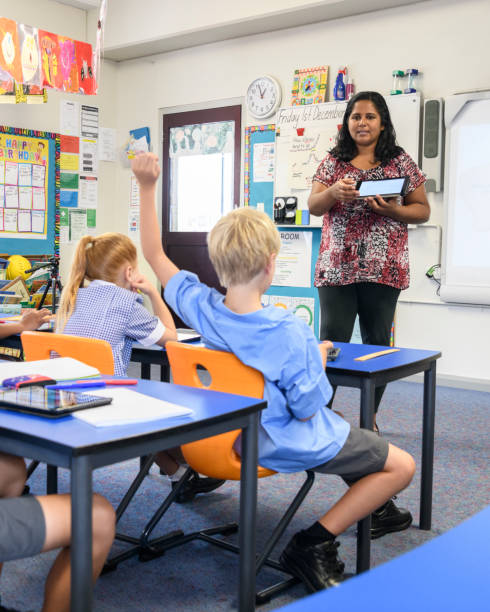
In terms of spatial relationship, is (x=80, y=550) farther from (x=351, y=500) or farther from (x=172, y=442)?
(x=351, y=500)

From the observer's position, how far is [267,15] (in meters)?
4.97

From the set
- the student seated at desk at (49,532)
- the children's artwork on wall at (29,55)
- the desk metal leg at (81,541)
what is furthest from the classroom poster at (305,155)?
the desk metal leg at (81,541)

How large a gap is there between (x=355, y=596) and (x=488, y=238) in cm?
418

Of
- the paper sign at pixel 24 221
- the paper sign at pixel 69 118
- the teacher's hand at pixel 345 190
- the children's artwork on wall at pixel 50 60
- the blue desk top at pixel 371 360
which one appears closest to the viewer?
the blue desk top at pixel 371 360

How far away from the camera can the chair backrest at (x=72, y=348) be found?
175cm

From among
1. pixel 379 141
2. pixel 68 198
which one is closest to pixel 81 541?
pixel 379 141

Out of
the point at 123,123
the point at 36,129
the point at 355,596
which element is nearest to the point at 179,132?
the point at 123,123

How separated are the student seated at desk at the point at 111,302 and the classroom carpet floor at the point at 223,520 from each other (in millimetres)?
554

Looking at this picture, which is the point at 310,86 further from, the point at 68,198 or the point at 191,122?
the point at 68,198

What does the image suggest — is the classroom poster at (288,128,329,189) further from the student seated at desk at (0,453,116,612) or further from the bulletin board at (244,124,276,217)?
the student seated at desk at (0,453,116,612)

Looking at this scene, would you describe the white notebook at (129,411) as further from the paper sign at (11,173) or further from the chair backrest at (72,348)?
the paper sign at (11,173)

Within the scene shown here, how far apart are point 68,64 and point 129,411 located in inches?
148

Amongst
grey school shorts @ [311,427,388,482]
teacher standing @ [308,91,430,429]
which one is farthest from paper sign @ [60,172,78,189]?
grey school shorts @ [311,427,388,482]

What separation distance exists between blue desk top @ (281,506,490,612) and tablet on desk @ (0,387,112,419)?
70 centimetres
